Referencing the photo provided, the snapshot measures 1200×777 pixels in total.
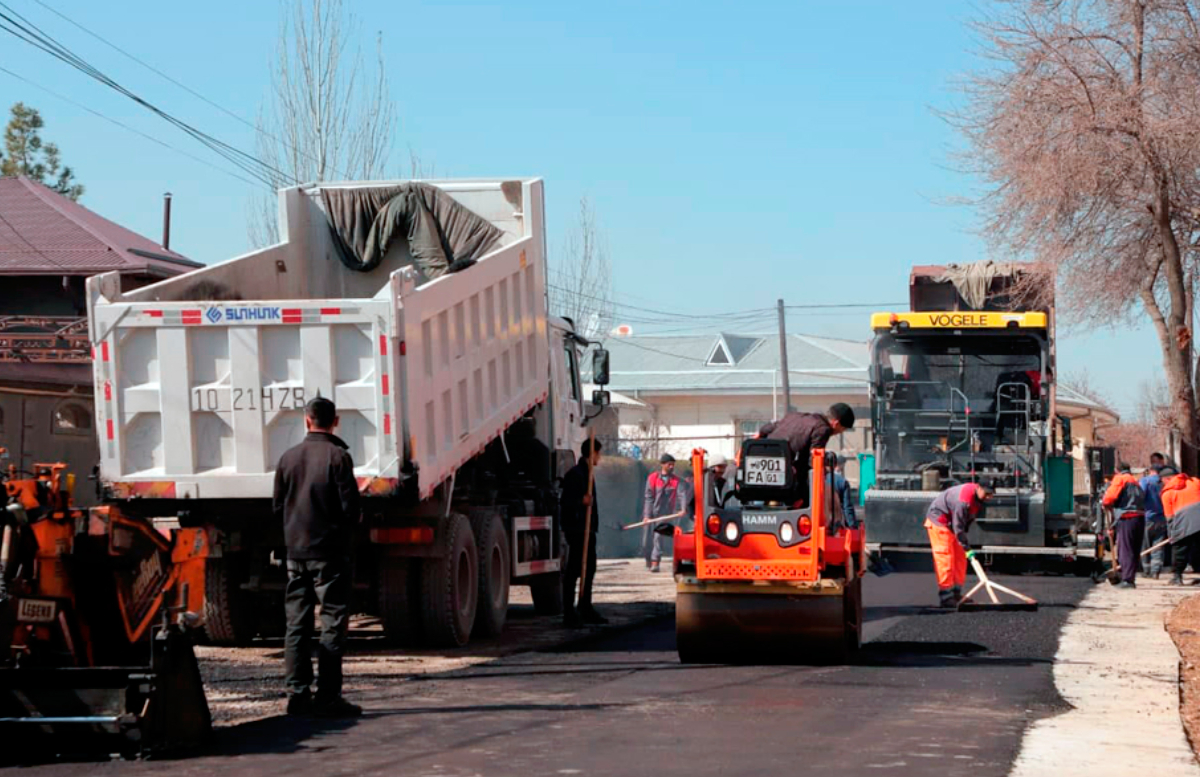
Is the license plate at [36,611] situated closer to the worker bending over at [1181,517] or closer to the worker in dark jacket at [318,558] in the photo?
the worker in dark jacket at [318,558]

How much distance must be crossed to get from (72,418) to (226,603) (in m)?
11.7

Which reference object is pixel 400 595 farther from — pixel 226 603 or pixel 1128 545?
A: pixel 1128 545

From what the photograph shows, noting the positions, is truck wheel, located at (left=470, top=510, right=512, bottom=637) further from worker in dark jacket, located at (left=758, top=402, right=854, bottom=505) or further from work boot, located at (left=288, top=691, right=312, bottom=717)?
work boot, located at (left=288, top=691, right=312, bottom=717)

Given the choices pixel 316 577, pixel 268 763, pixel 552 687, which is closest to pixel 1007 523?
pixel 552 687

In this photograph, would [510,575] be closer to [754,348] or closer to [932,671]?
[932,671]

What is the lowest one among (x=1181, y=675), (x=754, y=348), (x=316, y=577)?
(x=1181, y=675)

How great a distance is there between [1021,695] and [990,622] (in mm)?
4752

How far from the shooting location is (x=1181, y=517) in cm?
2062

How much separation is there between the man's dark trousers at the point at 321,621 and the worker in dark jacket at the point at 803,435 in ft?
12.4

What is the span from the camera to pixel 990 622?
46.6 ft

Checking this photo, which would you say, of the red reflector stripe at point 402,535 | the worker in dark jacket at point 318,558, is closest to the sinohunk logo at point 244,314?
the red reflector stripe at point 402,535

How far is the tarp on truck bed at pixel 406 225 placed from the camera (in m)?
14.5

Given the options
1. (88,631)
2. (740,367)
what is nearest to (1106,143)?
(88,631)

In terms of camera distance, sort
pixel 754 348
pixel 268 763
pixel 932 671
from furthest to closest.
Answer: pixel 754 348, pixel 932 671, pixel 268 763
